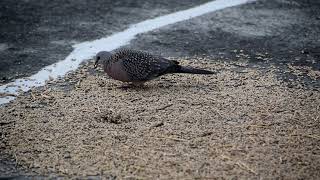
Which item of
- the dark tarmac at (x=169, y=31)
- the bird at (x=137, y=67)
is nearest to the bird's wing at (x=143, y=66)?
the bird at (x=137, y=67)

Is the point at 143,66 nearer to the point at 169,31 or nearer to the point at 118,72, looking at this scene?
the point at 118,72

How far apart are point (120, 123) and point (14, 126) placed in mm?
919

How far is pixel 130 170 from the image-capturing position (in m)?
3.43

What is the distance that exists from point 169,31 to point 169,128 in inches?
129

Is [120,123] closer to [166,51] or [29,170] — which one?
[29,170]

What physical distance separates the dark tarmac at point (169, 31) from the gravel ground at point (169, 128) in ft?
2.59

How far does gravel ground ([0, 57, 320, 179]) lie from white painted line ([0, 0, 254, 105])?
210 mm

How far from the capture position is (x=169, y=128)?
409 cm

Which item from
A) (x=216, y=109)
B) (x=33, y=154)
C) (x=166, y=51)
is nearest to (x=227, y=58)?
(x=166, y=51)

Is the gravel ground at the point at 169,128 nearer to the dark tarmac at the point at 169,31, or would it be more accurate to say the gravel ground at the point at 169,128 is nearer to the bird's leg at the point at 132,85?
the bird's leg at the point at 132,85

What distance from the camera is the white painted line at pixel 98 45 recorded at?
5.18m

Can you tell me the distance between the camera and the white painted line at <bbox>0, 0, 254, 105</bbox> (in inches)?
204

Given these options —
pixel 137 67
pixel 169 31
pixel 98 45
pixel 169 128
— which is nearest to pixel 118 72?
pixel 137 67

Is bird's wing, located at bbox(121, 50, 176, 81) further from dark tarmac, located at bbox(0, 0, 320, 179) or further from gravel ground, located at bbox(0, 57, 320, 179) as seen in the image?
dark tarmac, located at bbox(0, 0, 320, 179)
